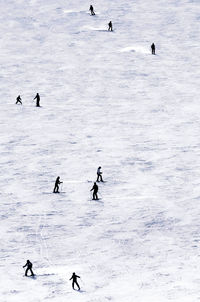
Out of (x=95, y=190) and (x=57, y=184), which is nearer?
(x=95, y=190)

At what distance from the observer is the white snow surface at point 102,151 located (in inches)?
1037

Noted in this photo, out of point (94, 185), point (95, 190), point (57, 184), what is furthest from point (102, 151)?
point (94, 185)

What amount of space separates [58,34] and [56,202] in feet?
106

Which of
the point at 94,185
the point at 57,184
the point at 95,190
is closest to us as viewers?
the point at 94,185

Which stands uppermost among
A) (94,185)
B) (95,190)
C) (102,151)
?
(102,151)

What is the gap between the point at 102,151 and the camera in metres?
38.5

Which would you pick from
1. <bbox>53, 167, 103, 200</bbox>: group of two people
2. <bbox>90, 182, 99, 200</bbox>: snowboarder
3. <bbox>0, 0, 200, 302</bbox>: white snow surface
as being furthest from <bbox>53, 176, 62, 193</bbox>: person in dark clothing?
<bbox>90, 182, 99, 200</bbox>: snowboarder

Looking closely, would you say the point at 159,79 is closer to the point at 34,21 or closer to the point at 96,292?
the point at 34,21

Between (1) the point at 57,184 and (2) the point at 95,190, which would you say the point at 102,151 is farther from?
(2) the point at 95,190

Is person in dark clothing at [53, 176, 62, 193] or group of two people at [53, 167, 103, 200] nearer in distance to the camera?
group of two people at [53, 167, 103, 200]

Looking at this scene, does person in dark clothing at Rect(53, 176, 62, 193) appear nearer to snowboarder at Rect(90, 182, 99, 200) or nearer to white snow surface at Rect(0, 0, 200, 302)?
white snow surface at Rect(0, 0, 200, 302)

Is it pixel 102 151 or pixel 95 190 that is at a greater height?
pixel 102 151

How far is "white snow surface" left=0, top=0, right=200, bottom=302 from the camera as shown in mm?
26328

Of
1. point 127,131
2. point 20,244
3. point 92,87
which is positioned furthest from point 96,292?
point 92,87
